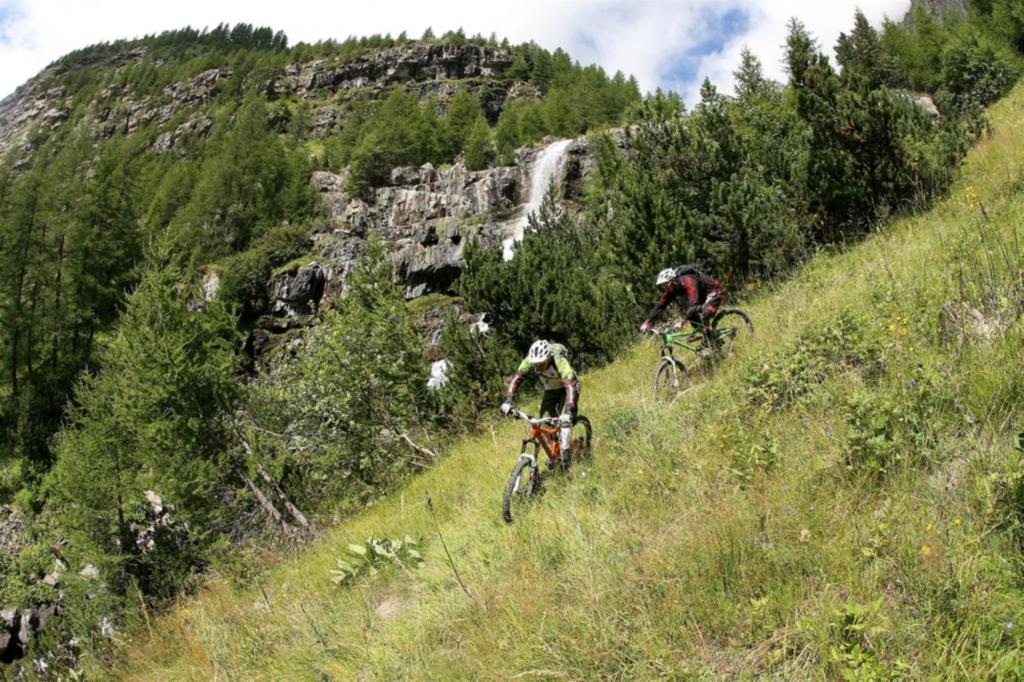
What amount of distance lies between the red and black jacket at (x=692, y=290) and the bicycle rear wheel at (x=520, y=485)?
11.2 feet

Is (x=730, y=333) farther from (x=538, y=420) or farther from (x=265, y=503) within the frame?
(x=265, y=503)

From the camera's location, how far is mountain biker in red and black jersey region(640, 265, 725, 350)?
823 centimetres

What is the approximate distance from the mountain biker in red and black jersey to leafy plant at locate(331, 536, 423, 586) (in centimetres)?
448

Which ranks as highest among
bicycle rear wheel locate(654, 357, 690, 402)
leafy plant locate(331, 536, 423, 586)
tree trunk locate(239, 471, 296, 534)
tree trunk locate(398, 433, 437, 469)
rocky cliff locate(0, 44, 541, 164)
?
rocky cliff locate(0, 44, 541, 164)

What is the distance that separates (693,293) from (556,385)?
298cm

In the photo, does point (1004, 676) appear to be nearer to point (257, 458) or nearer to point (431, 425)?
point (431, 425)

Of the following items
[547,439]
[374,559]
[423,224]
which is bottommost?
[374,559]

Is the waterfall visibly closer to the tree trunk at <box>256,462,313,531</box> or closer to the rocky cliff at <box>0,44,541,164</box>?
the tree trunk at <box>256,462,313,531</box>

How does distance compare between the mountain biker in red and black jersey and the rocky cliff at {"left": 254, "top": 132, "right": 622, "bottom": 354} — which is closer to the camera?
the mountain biker in red and black jersey

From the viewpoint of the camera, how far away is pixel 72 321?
35500 millimetres

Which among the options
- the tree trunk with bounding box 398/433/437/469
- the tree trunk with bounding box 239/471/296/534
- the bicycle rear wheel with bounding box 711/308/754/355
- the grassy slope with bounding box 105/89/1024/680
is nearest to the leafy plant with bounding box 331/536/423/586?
the grassy slope with bounding box 105/89/1024/680

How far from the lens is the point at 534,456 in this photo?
6.05 m

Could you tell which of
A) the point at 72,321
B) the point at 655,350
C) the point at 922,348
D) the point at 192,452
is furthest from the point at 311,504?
the point at 72,321

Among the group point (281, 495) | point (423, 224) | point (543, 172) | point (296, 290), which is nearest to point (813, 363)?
point (281, 495)
